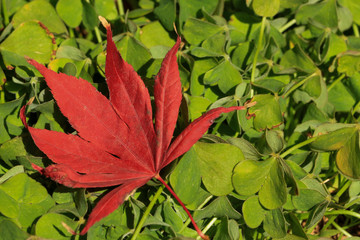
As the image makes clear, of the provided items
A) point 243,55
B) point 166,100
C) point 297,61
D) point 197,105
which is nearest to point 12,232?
point 166,100

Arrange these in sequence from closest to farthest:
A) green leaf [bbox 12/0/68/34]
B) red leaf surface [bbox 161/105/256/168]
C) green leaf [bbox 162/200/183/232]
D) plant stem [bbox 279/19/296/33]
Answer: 1. red leaf surface [bbox 161/105/256/168]
2. green leaf [bbox 162/200/183/232]
3. green leaf [bbox 12/0/68/34]
4. plant stem [bbox 279/19/296/33]

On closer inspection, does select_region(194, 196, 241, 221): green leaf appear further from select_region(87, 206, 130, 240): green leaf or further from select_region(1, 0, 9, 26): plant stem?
Result: select_region(1, 0, 9, 26): plant stem

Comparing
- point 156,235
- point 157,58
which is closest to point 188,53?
point 157,58

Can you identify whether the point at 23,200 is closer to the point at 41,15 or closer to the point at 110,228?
the point at 110,228

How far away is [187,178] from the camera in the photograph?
3.23ft

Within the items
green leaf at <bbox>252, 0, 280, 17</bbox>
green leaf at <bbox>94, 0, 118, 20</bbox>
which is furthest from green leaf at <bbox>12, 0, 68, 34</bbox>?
green leaf at <bbox>252, 0, 280, 17</bbox>

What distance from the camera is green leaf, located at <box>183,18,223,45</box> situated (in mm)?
1188

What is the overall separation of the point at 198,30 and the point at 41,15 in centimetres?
49

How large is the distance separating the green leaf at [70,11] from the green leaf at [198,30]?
0.36 m

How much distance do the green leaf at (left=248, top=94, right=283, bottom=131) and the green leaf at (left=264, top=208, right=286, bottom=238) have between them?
25cm

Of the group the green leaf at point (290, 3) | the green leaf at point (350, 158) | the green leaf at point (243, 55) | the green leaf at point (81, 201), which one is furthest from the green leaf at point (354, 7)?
the green leaf at point (81, 201)

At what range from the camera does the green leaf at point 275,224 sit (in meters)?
1.01

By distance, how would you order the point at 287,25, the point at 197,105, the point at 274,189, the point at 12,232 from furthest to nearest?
the point at 287,25
the point at 197,105
the point at 274,189
the point at 12,232

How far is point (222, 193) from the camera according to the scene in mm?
1004
